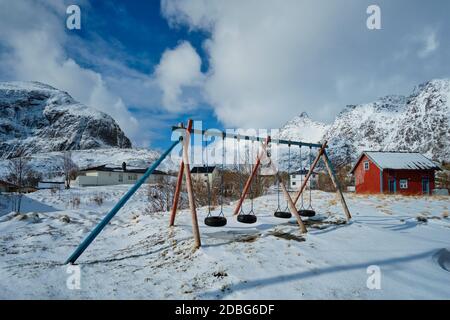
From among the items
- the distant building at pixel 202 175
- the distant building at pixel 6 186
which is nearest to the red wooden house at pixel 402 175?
the distant building at pixel 202 175

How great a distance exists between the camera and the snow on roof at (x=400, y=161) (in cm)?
2245

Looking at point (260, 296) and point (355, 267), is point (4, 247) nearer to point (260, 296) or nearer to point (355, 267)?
point (260, 296)

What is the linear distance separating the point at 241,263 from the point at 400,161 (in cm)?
2626

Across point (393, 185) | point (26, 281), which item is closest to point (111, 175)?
point (393, 185)

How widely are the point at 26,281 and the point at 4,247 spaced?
256 centimetres

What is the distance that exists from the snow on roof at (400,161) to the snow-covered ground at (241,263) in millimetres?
19749

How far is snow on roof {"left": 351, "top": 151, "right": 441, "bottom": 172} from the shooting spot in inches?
884

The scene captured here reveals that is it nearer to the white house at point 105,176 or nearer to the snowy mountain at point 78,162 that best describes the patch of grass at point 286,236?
the white house at point 105,176

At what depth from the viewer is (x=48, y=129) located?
183 metres

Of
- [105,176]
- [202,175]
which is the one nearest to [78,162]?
[105,176]

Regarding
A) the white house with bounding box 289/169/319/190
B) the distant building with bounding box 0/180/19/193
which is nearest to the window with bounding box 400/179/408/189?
the white house with bounding box 289/169/319/190

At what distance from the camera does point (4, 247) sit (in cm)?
485

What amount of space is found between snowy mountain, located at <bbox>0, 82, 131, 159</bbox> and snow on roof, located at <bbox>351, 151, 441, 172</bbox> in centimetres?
17887

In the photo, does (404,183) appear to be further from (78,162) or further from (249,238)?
(78,162)
